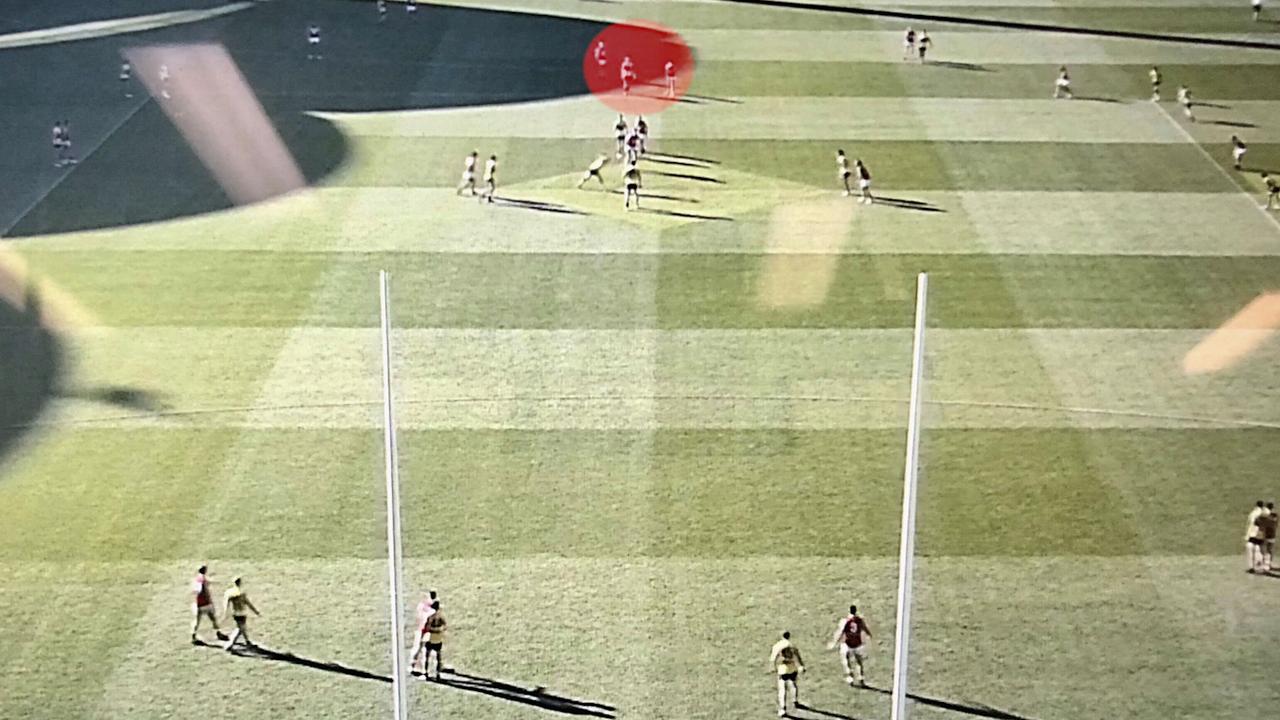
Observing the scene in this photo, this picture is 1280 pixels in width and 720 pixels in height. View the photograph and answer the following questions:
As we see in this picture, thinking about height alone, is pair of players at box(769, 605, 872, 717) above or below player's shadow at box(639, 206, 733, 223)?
below

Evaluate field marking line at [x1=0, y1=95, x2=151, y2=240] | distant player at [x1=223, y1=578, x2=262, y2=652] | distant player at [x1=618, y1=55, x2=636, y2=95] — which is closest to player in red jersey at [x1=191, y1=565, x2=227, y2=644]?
distant player at [x1=223, y1=578, x2=262, y2=652]

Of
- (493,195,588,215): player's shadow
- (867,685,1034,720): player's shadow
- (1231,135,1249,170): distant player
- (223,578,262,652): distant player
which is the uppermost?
(1231,135,1249,170): distant player

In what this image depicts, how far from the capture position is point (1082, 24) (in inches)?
1555

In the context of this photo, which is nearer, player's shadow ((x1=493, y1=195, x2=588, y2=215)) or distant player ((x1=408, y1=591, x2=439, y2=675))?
distant player ((x1=408, y1=591, x2=439, y2=675))

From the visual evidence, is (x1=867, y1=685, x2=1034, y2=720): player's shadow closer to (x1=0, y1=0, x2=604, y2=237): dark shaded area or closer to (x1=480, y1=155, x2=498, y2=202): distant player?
(x1=480, y1=155, x2=498, y2=202): distant player

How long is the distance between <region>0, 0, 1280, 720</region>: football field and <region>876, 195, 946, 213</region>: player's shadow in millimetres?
176

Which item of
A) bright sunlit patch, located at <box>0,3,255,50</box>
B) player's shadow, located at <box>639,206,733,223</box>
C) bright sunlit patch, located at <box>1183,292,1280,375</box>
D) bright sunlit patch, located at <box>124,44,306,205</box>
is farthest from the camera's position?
bright sunlit patch, located at <box>0,3,255,50</box>

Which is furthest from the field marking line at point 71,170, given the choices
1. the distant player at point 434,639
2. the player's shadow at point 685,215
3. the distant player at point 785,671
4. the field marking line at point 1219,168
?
the field marking line at point 1219,168

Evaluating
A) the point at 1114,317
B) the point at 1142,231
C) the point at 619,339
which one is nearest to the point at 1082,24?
the point at 1142,231

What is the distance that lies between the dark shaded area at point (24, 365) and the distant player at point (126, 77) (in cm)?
1049

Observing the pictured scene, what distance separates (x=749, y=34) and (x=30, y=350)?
72.3 feet

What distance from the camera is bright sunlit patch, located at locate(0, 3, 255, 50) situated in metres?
36.8

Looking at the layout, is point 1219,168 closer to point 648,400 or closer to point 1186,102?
point 1186,102

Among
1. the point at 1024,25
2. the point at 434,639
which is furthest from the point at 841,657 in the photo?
the point at 1024,25
